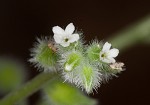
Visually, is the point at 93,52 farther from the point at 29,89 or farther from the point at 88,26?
the point at 88,26

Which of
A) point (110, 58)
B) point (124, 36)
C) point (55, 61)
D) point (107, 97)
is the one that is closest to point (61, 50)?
point (55, 61)

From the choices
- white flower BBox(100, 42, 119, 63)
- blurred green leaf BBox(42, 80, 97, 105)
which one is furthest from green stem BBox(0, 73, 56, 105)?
white flower BBox(100, 42, 119, 63)

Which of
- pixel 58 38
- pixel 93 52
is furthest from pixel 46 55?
pixel 93 52

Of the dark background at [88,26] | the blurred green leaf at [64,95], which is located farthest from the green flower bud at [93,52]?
the dark background at [88,26]

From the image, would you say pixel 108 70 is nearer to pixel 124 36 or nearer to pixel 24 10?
pixel 124 36

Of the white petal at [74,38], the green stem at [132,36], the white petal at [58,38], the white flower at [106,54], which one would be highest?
the green stem at [132,36]

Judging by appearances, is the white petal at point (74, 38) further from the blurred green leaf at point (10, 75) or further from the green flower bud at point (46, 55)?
the blurred green leaf at point (10, 75)
